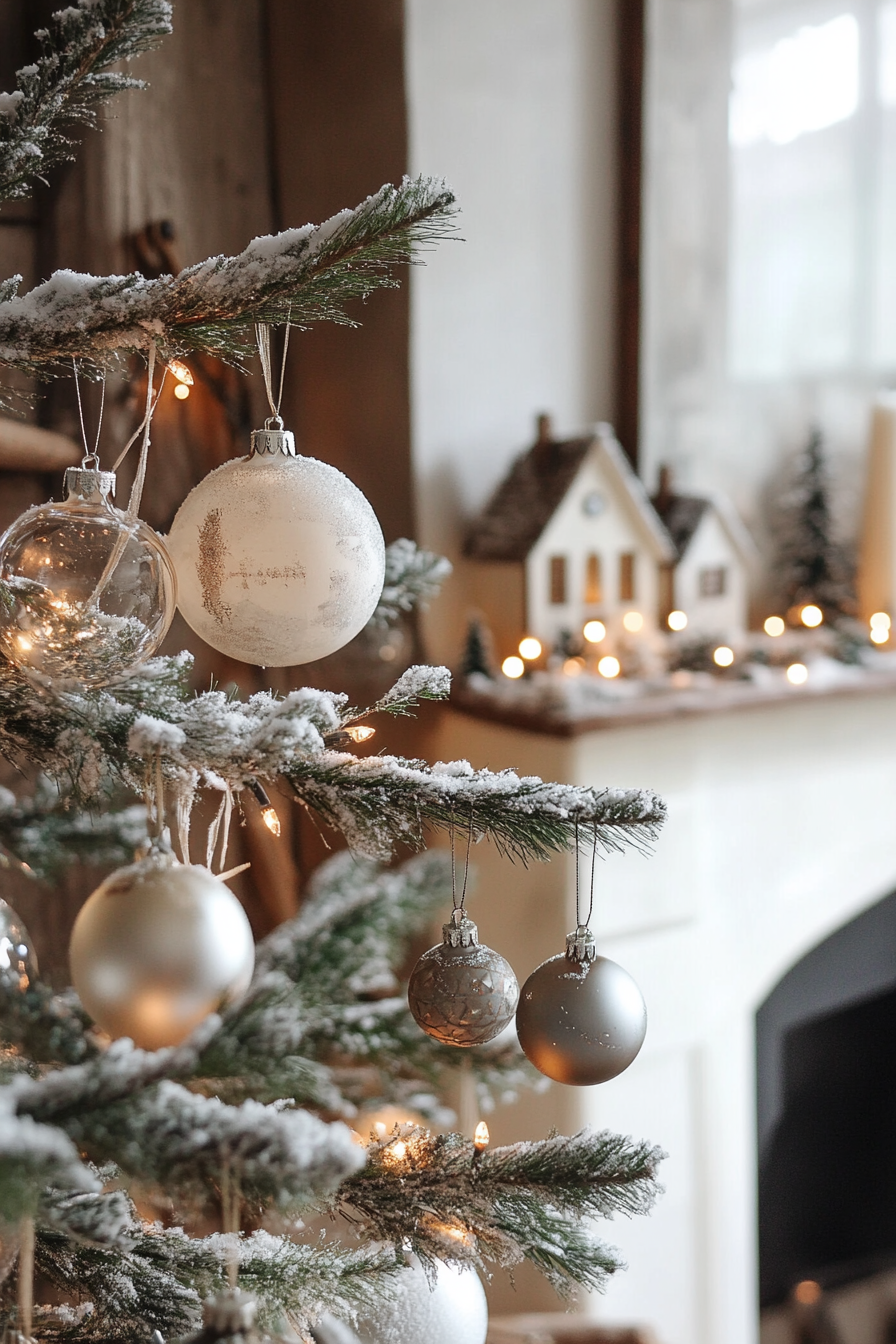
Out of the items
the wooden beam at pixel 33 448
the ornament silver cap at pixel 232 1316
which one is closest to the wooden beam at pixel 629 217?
the wooden beam at pixel 33 448

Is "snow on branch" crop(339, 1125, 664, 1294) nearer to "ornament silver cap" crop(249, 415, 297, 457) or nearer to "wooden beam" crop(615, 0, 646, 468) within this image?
"ornament silver cap" crop(249, 415, 297, 457)

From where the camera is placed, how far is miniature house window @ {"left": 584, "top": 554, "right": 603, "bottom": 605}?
1470 mm

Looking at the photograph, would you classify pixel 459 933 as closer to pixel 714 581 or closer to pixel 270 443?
pixel 270 443

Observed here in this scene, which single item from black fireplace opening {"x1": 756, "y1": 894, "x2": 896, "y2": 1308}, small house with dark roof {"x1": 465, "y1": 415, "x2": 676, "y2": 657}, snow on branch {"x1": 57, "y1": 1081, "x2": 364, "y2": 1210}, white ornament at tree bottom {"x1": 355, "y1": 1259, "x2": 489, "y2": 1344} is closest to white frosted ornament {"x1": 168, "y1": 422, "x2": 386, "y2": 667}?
snow on branch {"x1": 57, "y1": 1081, "x2": 364, "y2": 1210}

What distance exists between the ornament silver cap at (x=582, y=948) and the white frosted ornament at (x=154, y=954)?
191 mm

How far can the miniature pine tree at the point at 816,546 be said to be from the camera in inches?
66.2

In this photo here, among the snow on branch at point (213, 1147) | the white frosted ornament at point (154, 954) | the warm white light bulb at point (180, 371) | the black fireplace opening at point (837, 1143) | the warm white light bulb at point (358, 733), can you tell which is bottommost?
the black fireplace opening at point (837, 1143)

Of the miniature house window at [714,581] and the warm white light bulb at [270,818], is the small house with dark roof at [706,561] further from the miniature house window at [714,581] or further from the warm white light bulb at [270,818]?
the warm white light bulb at [270,818]

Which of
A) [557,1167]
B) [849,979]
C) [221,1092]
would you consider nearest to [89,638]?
[221,1092]

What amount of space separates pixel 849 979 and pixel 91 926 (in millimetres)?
1511

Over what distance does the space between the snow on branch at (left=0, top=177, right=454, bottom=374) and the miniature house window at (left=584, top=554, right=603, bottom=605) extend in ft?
3.12

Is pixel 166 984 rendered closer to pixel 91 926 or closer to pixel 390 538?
pixel 91 926

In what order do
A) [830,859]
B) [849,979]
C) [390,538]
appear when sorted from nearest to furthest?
[390,538]
[830,859]
[849,979]

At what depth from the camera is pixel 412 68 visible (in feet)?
4.36
